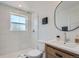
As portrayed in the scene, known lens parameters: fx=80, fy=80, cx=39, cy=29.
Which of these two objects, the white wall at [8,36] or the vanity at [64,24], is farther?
the white wall at [8,36]

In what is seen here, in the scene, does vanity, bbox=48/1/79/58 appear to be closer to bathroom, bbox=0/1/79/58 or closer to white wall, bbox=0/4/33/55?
bathroom, bbox=0/1/79/58

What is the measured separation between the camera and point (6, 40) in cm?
309

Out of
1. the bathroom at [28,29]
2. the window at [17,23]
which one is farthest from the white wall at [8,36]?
the window at [17,23]

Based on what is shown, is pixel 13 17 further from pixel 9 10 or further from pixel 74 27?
pixel 74 27

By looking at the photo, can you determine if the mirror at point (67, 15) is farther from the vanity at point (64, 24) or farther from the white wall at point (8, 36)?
the white wall at point (8, 36)

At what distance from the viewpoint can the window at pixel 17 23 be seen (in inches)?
131

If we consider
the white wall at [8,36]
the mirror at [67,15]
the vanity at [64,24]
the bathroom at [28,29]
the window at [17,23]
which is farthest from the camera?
the window at [17,23]

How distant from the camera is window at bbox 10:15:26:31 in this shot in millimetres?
3323

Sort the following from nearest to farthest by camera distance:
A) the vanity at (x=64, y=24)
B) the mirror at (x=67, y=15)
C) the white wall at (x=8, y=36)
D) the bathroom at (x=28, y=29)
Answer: the vanity at (x=64, y=24)
the mirror at (x=67, y=15)
the bathroom at (x=28, y=29)
the white wall at (x=8, y=36)

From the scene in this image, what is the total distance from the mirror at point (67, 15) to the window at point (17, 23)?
76.1 inches

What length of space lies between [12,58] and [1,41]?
0.77 metres

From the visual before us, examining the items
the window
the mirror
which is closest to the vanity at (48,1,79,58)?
the mirror

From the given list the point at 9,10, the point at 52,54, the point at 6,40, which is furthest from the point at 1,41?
the point at 52,54

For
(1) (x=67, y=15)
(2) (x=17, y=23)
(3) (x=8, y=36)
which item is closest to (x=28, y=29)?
(2) (x=17, y=23)
